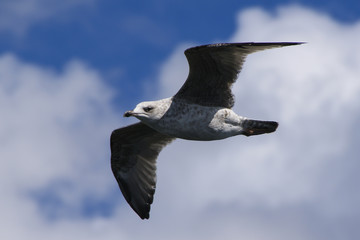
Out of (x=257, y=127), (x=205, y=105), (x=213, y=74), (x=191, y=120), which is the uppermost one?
(x=213, y=74)

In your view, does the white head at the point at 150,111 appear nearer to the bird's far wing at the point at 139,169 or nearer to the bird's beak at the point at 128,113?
the bird's beak at the point at 128,113

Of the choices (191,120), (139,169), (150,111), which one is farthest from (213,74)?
(139,169)

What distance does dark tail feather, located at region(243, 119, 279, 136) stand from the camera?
13562 mm

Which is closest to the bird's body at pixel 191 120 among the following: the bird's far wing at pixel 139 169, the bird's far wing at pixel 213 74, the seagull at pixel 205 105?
the seagull at pixel 205 105

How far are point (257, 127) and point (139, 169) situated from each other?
3.30 m

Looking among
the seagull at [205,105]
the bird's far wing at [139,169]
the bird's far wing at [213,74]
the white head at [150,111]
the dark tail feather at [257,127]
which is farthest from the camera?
the bird's far wing at [139,169]

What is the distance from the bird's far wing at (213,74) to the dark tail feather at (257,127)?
1.62 feet

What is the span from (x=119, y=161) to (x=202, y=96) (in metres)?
3.25

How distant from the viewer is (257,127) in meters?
13.7

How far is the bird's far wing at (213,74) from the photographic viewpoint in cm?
1253

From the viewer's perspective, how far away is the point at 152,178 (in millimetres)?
15703

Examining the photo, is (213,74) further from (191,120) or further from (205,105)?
(191,120)

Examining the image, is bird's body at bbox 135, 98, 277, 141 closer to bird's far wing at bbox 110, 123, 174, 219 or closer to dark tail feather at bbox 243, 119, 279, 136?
dark tail feather at bbox 243, 119, 279, 136

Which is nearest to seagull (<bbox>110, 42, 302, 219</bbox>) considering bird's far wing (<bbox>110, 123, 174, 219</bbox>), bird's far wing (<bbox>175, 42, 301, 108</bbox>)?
bird's far wing (<bbox>175, 42, 301, 108</bbox>)
